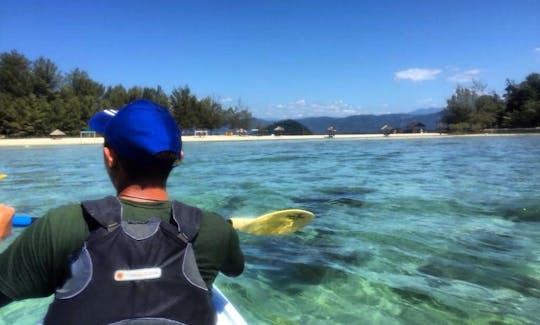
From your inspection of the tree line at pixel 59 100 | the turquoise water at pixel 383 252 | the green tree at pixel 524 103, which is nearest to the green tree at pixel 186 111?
the tree line at pixel 59 100

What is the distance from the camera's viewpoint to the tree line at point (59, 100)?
172 ft

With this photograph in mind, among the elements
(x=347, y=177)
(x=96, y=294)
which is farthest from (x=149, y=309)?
(x=347, y=177)

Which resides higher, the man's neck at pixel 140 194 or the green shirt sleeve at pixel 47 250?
the man's neck at pixel 140 194

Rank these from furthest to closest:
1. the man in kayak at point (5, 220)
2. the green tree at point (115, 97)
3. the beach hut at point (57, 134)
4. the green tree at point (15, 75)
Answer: the green tree at point (115, 97)
the green tree at point (15, 75)
the beach hut at point (57, 134)
the man in kayak at point (5, 220)

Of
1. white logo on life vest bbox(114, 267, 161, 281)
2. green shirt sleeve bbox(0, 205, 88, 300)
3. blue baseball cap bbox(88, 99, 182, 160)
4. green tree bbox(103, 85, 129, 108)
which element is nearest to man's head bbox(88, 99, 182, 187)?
blue baseball cap bbox(88, 99, 182, 160)

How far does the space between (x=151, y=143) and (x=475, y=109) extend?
7258cm

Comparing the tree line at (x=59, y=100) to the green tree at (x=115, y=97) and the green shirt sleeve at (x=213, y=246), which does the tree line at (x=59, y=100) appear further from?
the green shirt sleeve at (x=213, y=246)

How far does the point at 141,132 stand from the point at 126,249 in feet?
1.28

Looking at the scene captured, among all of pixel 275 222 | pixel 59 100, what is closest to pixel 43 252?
pixel 275 222

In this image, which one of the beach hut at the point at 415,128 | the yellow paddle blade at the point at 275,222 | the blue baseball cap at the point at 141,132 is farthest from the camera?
the beach hut at the point at 415,128

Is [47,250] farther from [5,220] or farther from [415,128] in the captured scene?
[415,128]

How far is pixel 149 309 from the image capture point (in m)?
1.39

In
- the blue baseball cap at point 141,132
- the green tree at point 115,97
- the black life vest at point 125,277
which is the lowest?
the black life vest at point 125,277

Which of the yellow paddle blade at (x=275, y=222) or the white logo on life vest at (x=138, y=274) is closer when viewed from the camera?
the white logo on life vest at (x=138, y=274)
